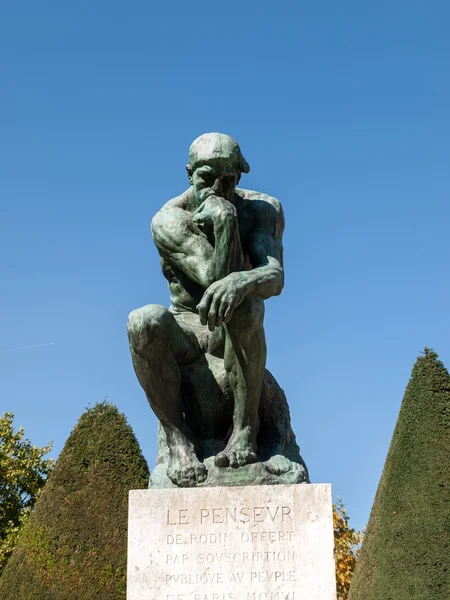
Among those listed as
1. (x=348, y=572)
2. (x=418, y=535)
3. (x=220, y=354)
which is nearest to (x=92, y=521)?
(x=418, y=535)

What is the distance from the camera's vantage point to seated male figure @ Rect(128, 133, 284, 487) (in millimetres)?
5555

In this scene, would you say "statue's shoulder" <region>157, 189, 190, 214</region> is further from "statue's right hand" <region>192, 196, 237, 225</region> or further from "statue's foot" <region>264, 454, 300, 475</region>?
"statue's foot" <region>264, 454, 300, 475</region>

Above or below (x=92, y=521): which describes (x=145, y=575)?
below

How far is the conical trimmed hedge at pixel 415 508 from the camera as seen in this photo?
1301 cm

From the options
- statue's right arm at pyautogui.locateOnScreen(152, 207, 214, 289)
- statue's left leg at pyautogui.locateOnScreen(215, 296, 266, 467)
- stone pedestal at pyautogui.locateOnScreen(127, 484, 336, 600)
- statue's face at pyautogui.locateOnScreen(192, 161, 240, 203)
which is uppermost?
statue's face at pyautogui.locateOnScreen(192, 161, 240, 203)

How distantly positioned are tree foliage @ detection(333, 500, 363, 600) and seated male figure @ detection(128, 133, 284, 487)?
52.7ft

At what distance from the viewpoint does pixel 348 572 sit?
68.9 feet

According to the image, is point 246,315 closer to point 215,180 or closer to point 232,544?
point 215,180

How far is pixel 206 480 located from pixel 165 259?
1.77 meters

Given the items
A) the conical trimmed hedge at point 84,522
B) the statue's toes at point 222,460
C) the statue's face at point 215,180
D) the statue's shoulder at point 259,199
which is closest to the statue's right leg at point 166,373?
the statue's toes at point 222,460

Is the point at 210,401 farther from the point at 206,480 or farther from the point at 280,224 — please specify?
the point at 280,224

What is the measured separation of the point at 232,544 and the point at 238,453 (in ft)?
2.05

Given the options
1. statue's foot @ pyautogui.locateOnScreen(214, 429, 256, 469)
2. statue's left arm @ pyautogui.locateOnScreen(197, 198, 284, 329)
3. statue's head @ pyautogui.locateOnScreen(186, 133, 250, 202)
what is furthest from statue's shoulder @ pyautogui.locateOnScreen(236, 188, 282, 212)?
statue's foot @ pyautogui.locateOnScreen(214, 429, 256, 469)

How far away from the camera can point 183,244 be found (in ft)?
19.8
